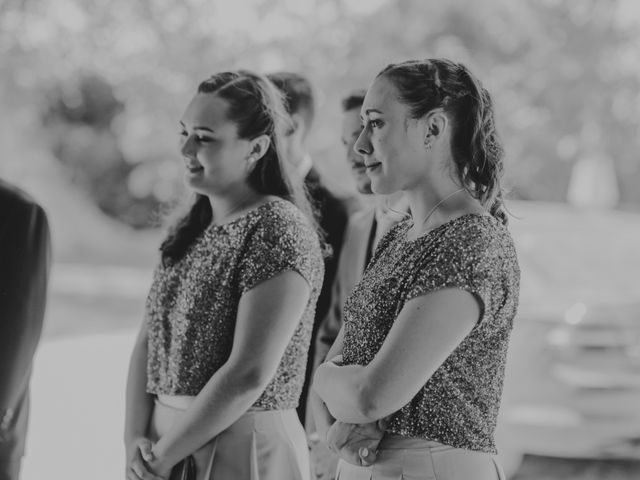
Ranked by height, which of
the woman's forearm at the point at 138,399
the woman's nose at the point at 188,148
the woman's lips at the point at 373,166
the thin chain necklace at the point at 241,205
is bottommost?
the woman's forearm at the point at 138,399

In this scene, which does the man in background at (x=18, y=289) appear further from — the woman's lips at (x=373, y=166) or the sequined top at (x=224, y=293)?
the woman's lips at (x=373, y=166)

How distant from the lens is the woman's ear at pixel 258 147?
1788 millimetres

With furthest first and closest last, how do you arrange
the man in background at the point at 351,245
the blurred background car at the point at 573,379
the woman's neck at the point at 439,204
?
the blurred background car at the point at 573,379, the man in background at the point at 351,245, the woman's neck at the point at 439,204

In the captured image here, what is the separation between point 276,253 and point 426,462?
1.79 ft

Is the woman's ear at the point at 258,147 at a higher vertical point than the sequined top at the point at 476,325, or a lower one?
higher

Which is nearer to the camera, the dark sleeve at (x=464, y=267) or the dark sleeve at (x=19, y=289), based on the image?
the dark sleeve at (x=464, y=267)

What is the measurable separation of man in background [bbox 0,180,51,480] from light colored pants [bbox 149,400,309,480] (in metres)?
0.32

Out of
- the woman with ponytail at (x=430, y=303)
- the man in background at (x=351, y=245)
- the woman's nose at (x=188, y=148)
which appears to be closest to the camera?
the woman with ponytail at (x=430, y=303)

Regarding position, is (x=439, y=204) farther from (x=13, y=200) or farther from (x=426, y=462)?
(x=13, y=200)

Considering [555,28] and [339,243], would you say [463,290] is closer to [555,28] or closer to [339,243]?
[339,243]

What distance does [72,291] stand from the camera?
26.8 feet

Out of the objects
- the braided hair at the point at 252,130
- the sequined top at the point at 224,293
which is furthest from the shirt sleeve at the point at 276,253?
the braided hair at the point at 252,130

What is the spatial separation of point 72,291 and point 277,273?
6.94 meters

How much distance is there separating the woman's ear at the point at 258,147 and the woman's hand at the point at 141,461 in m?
0.63
